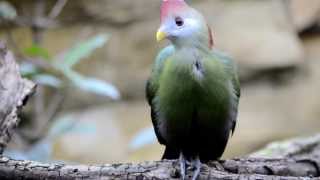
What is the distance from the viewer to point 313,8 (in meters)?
3.81

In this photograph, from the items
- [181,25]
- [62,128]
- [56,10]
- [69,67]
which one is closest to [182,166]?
[181,25]

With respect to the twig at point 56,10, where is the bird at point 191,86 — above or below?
below

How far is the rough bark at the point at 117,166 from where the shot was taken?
57.8 inches

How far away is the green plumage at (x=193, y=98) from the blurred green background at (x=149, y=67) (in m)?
1.91

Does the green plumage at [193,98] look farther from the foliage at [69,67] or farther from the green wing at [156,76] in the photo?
the foliage at [69,67]

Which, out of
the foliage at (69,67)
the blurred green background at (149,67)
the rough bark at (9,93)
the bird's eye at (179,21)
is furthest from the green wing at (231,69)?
the blurred green background at (149,67)

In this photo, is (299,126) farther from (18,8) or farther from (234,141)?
(18,8)

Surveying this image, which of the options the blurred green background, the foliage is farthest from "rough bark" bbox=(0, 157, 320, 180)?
the blurred green background

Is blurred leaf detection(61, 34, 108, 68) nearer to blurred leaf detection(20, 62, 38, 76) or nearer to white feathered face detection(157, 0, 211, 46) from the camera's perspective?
blurred leaf detection(20, 62, 38, 76)

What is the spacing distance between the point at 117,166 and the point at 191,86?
25cm

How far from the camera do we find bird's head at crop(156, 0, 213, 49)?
152 centimetres

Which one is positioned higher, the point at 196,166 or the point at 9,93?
the point at 9,93

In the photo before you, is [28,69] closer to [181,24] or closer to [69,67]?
[69,67]

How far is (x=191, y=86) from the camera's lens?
5.03 feet
